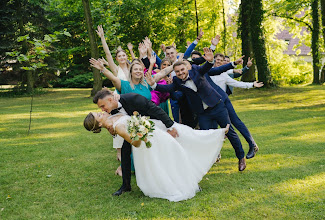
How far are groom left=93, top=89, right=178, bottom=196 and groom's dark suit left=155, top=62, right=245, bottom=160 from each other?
978 millimetres

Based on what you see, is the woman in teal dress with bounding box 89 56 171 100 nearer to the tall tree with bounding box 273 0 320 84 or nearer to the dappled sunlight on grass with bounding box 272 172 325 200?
the dappled sunlight on grass with bounding box 272 172 325 200

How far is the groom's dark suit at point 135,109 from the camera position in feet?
15.9

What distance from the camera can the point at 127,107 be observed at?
4914mm

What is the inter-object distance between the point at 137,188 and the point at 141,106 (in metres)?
1.59

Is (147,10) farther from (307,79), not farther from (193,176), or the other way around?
(193,176)

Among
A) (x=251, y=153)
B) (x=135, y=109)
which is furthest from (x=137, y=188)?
(x=251, y=153)

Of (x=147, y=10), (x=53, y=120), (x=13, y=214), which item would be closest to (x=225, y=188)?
(x=13, y=214)

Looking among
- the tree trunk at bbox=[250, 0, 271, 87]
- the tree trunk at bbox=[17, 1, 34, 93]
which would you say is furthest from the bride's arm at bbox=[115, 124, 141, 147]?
the tree trunk at bbox=[17, 1, 34, 93]

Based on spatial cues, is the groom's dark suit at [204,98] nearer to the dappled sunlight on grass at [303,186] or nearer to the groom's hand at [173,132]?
the groom's hand at [173,132]

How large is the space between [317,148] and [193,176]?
156 inches

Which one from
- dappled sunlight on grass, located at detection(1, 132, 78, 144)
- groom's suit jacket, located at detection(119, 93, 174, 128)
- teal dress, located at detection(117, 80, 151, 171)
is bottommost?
dappled sunlight on grass, located at detection(1, 132, 78, 144)

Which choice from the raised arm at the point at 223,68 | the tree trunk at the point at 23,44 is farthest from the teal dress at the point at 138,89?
the tree trunk at the point at 23,44

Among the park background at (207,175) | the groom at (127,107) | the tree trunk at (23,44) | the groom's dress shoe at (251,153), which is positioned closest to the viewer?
the park background at (207,175)

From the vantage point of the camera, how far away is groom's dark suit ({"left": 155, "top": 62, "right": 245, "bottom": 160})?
5.69m
